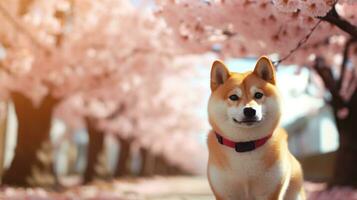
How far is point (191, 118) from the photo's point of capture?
20.4 meters

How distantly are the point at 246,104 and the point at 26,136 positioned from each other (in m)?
7.12

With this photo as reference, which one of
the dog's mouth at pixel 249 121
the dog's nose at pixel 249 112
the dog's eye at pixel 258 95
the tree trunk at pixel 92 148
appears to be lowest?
the tree trunk at pixel 92 148

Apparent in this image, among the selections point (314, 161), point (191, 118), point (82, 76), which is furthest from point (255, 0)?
point (191, 118)

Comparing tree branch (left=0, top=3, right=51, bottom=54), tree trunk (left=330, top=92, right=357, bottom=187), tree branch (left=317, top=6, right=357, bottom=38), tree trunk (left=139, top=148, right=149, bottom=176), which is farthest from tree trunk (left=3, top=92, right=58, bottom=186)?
tree trunk (left=139, top=148, right=149, bottom=176)

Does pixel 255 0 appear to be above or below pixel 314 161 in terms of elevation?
above

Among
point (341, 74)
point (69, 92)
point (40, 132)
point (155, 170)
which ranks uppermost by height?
point (341, 74)

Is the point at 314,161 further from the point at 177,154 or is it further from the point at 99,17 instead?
the point at 177,154

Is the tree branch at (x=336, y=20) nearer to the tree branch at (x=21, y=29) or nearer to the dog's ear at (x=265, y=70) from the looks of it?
the dog's ear at (x=265, y=70)

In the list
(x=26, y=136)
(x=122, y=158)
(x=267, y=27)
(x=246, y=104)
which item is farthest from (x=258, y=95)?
(x=122, y=158)

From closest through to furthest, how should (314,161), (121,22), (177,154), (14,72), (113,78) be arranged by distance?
(14,72), (121,22), (113,78), (314,161), (177,154)

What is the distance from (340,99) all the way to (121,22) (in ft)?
13.6

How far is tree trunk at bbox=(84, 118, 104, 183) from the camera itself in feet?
44.5

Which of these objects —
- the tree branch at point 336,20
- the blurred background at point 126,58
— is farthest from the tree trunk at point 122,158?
the tree branch at point 336,20

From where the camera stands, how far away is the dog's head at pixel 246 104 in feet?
10.7
